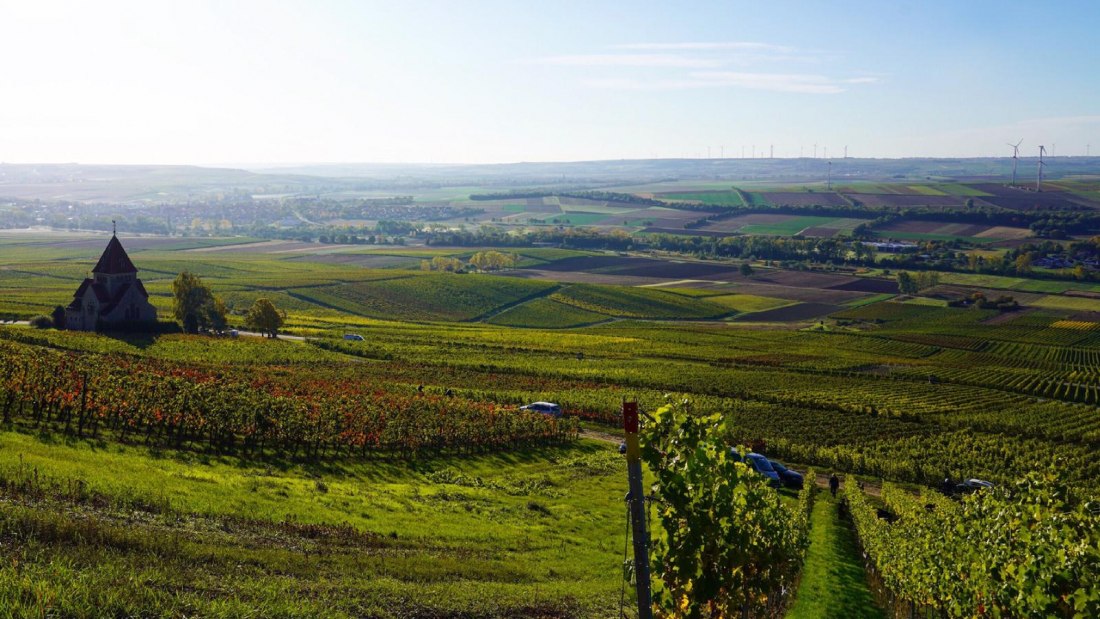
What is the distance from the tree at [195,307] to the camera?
9244 cm

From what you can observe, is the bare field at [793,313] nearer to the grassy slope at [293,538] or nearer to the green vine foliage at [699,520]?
the grassy slope at [293,538]

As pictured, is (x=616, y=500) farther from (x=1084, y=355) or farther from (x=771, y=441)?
(x=1084, y=355)

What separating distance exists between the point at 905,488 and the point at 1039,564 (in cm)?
3527

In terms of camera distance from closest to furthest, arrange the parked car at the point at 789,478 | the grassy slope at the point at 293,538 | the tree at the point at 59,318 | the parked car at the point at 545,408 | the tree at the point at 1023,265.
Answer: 1. the grassy slope at the point at 293,538
2. the parked car at the point at 789,478
3. the parked car at the point at 545,408
4. the tree at the point at 59,318
5. the tree at the point at 1023,265

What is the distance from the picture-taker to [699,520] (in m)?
17.0

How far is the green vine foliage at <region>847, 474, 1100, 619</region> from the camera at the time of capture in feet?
52.8

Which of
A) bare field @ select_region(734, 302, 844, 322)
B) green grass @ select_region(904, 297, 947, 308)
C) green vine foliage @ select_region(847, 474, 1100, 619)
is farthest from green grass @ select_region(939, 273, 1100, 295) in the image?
green vine foliage @ select_region(847, 474, 1100, 619)

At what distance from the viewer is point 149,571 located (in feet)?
63.3

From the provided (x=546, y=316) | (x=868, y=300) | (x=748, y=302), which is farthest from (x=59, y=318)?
(x=868, y=300)

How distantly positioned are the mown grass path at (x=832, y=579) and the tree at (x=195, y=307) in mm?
74003

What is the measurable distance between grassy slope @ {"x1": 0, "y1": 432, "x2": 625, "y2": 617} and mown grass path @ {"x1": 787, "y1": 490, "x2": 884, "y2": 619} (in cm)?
618

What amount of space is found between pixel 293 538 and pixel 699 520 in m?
13.8

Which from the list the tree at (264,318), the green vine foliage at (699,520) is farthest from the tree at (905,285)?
the green vine foliage at (699,520)

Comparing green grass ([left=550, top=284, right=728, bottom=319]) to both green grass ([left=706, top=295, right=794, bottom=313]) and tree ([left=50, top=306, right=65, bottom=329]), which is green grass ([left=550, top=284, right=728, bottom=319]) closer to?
green grass ([left=706, top=295, right=794, bottom=313])
